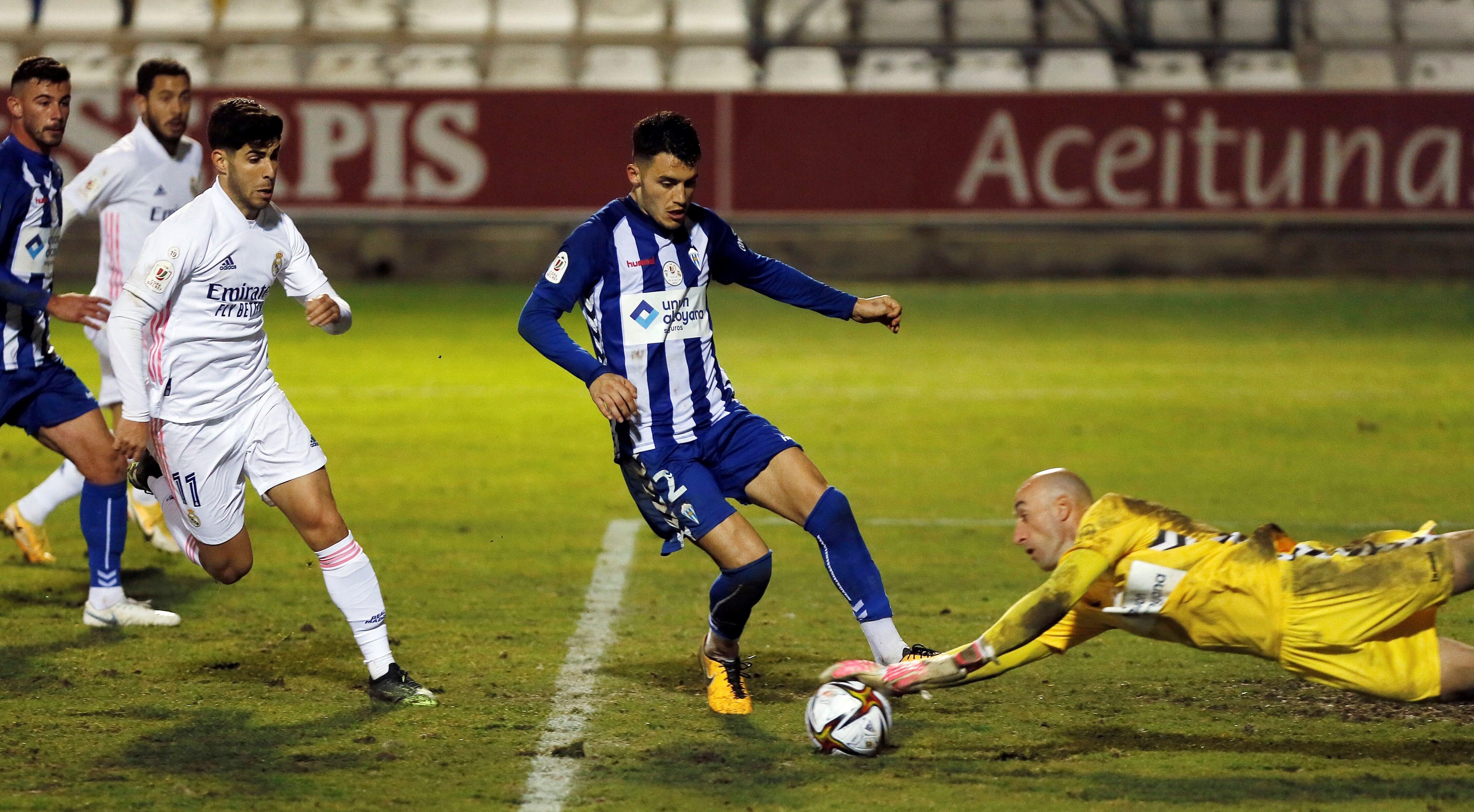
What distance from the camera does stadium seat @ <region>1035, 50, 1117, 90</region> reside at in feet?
67.7

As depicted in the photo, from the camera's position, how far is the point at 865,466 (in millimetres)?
9555

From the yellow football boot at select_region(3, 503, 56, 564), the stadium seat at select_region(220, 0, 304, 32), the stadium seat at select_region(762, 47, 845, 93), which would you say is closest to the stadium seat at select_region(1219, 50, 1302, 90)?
the stadium seat at select_region(762, 47, 845, 93)

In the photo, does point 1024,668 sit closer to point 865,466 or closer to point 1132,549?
point 1132,549

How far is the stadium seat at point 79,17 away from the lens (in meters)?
21.0

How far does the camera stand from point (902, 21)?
21.4 meters

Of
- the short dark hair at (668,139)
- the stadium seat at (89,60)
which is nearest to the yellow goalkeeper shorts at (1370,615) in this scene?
the short dark hair at (668,139)

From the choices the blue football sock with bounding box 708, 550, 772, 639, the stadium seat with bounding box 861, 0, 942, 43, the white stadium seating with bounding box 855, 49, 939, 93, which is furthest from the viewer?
the stadium seat with bounding box 861, 0, 942, 43

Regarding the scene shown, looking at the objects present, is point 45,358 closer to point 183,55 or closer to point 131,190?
point 131,190

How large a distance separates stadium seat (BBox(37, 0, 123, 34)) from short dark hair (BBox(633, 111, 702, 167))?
18047 millimetres

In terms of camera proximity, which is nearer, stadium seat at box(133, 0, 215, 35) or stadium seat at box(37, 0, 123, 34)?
stadium seat at box(37, 0, 123, 34)

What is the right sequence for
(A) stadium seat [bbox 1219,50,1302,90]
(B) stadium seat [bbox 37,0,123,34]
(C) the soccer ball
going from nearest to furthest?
(C) the soccer ball < (A) stadium seat [bbox 1219,50,1302,90] < (B) stadium seat [bbox 37,0,123,34]

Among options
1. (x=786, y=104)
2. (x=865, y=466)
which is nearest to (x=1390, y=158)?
(x=786, y=104)

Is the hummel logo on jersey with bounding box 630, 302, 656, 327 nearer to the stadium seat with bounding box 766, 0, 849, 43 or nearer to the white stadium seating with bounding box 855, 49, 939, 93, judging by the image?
the white stadium seating with bounding box 855, 49, 939, 93

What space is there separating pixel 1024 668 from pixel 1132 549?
1.46 m
